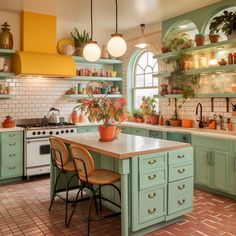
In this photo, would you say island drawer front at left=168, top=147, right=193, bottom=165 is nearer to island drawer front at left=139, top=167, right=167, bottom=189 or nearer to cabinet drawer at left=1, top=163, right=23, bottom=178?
island drawer front at left=139, top=167, right=167, bottom=189

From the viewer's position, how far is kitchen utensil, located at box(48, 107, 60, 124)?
6.11m

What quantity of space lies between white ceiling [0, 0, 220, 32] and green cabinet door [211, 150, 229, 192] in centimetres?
256

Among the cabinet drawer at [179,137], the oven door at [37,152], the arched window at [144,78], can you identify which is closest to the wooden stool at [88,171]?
the cabinet drawer at [179,137]

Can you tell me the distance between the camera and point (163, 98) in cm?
609

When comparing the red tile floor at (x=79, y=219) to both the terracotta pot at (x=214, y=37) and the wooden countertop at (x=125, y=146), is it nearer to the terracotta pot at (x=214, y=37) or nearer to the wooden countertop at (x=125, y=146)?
the wooden countertop at (x=125, y=146)

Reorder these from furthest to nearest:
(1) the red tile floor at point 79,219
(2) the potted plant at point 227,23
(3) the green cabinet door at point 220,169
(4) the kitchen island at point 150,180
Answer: (2) the potted plant at point 227,23 → (3) the green cabinet door at point 220,169 → (1) the red tile floor at point 79,219 → (4) the kitchen island at point 150,180

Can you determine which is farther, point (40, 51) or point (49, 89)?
point (49, 89)

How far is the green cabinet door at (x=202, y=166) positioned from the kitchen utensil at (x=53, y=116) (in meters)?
2.96

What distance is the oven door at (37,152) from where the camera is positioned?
5.38m

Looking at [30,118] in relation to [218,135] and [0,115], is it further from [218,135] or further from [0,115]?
[218,135]

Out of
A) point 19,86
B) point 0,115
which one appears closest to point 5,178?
point 0,115

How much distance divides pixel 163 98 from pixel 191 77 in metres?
0.84

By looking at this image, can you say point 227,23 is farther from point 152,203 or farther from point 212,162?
point 152,203

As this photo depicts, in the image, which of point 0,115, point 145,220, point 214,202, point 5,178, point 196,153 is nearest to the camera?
point 145,220
